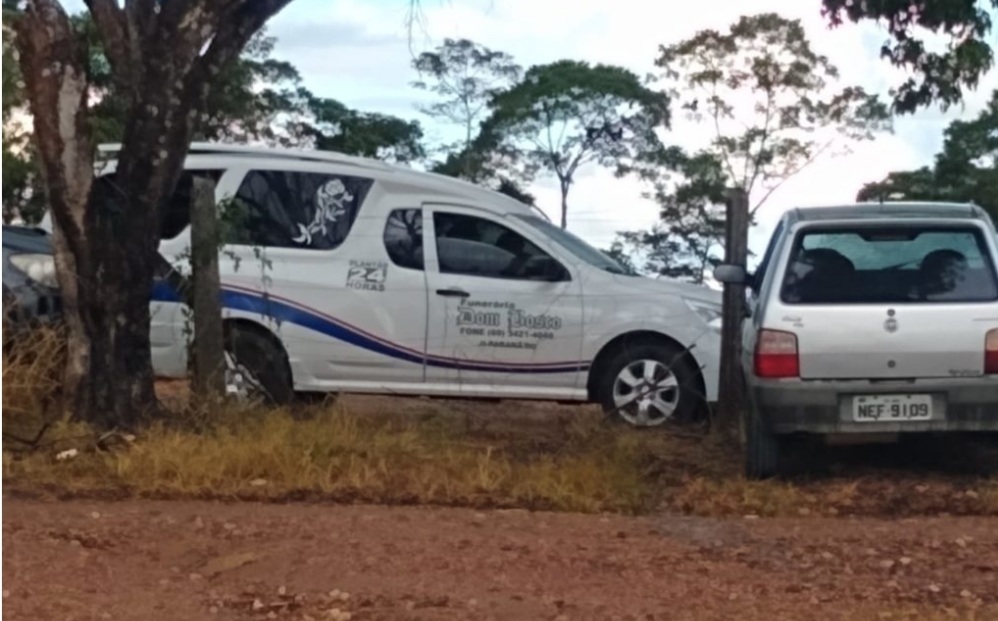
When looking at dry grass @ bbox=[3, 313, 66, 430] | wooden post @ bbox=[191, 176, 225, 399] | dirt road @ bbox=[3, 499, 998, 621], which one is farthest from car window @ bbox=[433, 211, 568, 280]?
dirt road @ bbox=[3, 499, 998, 621]

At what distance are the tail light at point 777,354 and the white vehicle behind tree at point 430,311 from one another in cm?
271

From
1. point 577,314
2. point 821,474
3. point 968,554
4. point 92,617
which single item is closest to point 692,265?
point 577,314

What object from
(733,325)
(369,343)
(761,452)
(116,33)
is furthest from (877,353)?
(116,33)

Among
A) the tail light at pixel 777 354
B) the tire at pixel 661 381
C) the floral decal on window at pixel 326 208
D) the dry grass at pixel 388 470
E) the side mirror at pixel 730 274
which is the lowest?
the dry grass at pixel 388 470

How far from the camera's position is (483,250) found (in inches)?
446

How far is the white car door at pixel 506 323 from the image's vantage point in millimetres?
11148

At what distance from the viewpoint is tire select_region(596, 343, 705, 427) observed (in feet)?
35.9

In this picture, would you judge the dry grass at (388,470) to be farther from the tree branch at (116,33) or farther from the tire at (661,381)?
the tree branch at (116,33)

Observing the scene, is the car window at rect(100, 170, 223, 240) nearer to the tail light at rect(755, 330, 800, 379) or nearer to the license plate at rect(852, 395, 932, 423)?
the tail light at rect(755, 330, 800, 379)

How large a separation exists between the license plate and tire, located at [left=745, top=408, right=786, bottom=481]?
0.46m

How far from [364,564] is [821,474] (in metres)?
3.24

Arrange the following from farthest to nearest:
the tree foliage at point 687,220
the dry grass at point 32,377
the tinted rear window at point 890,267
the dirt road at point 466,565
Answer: the tree foliage at point 687,220, the dry grass at point 32,377, the tinted rear window at point 890,267, the dirt road at point 466,565

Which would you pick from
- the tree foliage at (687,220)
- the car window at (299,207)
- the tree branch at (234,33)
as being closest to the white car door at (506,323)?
the car window at (299,207)

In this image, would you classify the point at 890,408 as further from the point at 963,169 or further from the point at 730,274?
the point at 963,169
